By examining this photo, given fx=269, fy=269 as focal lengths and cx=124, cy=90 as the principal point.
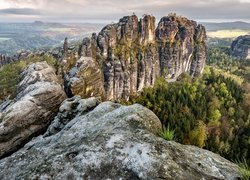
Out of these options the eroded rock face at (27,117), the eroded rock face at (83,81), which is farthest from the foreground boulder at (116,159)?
the eroded rock face at (83,81)

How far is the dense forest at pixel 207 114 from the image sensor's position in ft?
379

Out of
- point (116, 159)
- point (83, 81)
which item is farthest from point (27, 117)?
point (83, 81)

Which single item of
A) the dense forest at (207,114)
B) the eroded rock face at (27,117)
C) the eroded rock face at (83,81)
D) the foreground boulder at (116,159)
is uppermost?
the foreground boulder at (116,159)

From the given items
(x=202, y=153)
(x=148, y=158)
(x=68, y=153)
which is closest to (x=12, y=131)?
(x=68, y=153)

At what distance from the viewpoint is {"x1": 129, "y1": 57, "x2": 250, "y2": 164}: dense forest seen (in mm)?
115519

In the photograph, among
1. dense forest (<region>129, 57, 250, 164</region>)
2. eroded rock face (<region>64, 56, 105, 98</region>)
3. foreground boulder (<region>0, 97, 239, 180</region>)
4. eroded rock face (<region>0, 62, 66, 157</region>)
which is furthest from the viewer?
dense forest (<region>129, 57, 250, 164</region>)

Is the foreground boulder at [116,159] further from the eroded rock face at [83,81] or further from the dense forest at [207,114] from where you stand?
the dense forest at [207,114]

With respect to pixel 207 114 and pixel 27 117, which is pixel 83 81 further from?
pixel 207 114

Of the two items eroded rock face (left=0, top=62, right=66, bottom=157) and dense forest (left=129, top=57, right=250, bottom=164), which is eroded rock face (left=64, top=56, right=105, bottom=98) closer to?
eroded rock face (left=0, top=62, right=66, bottom=157)

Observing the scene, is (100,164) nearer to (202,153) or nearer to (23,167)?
(23,167)

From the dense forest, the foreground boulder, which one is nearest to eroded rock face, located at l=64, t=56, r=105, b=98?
the foreground boulder

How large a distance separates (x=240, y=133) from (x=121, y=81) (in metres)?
79.4

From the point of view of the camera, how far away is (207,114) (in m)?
155

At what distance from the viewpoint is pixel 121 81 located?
18050cm
